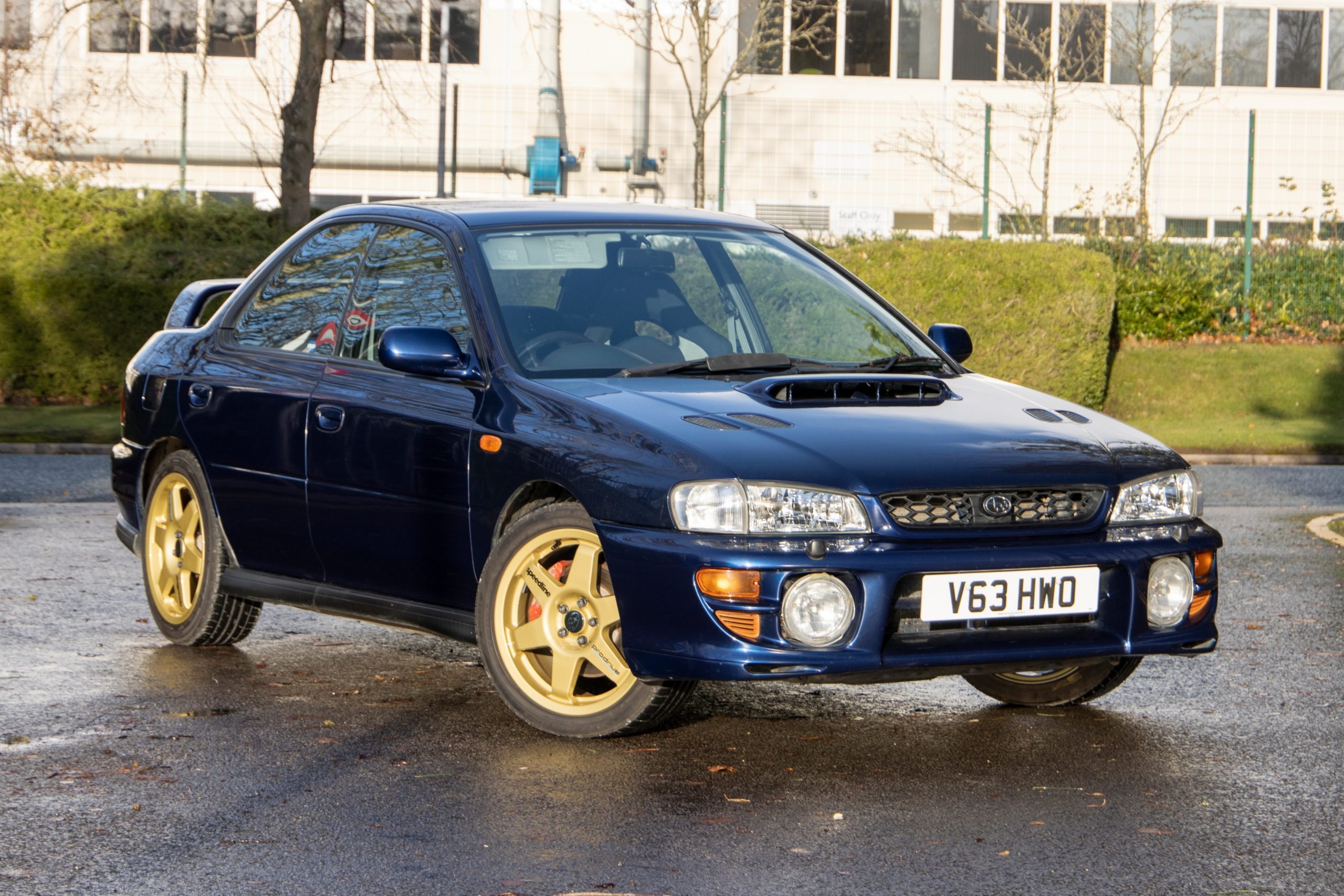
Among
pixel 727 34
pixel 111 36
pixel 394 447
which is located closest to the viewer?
pixel 394 447

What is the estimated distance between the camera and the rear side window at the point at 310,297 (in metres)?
6.88

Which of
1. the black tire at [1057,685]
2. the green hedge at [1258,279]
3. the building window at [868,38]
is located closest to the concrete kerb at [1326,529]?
the black tire at [1057,685]

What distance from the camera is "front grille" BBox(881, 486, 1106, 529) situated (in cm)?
524

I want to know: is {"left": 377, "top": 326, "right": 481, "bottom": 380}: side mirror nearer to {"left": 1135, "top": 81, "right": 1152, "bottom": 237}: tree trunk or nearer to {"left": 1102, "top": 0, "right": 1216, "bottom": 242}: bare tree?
{"left": 1135, "top": 81, "right": 1152, "bottom": 237}: tree trunk

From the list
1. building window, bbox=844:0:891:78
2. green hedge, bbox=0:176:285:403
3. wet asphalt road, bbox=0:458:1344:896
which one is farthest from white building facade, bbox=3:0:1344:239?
wet asphalt road, bbox=0:458:1344:896

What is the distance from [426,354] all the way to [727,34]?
24.6 m

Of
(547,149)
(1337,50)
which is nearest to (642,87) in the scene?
(547,149)

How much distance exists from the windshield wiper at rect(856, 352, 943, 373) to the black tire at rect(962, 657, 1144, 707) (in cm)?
108

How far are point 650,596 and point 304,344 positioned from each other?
2238mm

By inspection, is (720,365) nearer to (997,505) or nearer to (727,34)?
(997,505)

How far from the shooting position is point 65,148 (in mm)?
29688

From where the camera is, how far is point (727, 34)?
97.6 feet

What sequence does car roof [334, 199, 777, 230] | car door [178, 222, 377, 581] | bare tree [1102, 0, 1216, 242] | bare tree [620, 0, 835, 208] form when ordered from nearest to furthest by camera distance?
1. car roof [334, 199, 777, 230]
2. car door [178, 222, 377, 581]
3. bare tree [620, 0, 835, 208]
4. bare tree [1102, 0, 1216, 242]

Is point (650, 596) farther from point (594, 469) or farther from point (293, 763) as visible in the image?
point (293, 763)
